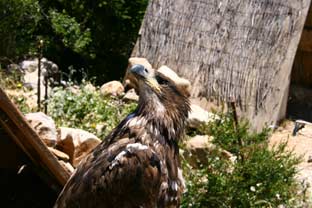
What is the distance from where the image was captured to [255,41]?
338 inches

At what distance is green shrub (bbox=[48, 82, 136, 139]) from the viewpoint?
298 inches

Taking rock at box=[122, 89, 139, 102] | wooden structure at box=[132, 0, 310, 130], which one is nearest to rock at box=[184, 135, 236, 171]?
wooden structure at box=[132, 0, 310, 130]

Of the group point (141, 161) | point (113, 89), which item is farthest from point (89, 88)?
point (141, 161)

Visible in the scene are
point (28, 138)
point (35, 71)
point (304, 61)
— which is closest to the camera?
point (28, 138)

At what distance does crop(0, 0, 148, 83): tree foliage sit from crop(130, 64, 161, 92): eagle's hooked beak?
155 inches

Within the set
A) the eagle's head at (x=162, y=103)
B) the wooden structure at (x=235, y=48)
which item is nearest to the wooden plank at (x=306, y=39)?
the wooden structure at (x=235, y=48)

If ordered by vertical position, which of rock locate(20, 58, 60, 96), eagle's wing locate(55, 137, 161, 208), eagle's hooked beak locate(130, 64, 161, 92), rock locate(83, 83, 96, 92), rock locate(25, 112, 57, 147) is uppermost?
eagle's hooked beak locate(130, 64, 161, 92)

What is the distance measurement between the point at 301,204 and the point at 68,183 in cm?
231

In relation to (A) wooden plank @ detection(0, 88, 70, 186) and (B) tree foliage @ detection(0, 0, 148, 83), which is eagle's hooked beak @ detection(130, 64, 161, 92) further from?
(B) tree foliage @ detection(0, 0, 148, 83)

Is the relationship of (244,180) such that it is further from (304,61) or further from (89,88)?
(304,61)

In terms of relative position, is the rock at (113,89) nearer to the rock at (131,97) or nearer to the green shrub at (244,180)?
the rock at (131,97)

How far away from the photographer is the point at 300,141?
8.49 m

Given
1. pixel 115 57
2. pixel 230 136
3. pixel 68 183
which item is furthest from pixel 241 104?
pixel 68 183

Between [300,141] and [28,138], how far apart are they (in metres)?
3.94
